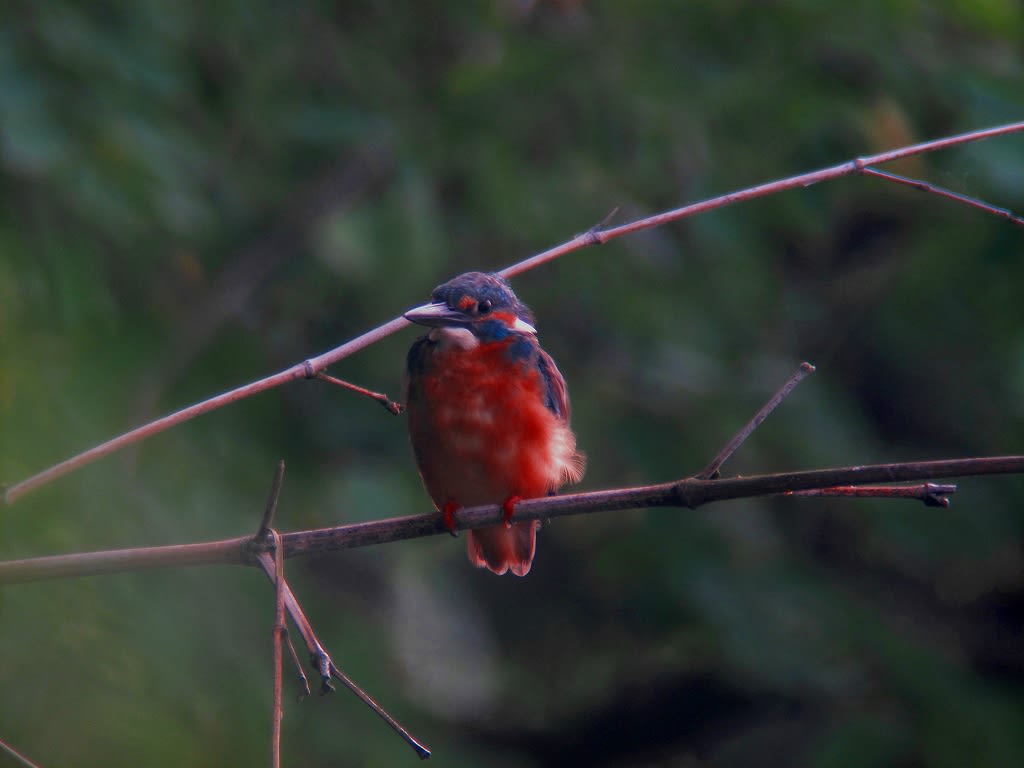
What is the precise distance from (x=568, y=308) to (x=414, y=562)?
4.75ft

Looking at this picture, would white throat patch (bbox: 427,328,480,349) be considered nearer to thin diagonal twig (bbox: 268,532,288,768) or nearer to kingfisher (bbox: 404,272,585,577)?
kingfisher (bbox: 404,272,585,577)

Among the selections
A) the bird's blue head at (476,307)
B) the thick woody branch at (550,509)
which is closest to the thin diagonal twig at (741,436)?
the thick woody branch at (550,509)

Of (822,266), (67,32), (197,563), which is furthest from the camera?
(822,266)

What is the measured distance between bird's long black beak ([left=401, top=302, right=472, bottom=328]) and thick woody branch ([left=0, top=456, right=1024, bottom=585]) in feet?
3.67

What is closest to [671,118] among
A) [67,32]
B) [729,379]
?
[729,379]

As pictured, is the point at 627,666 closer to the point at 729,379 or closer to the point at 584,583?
the point at 584,583

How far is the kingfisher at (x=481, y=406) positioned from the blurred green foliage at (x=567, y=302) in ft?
2.49

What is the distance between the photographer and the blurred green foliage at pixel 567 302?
12.1ft

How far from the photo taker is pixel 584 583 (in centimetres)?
655

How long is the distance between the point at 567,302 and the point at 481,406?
7.26 feet

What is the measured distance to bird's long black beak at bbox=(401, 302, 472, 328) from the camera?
3207 mm

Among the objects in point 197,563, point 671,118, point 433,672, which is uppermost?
point 671,118

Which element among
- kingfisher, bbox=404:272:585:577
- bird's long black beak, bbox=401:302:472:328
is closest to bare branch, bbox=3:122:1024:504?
bird's long black beak, bbox=401:302:472:328

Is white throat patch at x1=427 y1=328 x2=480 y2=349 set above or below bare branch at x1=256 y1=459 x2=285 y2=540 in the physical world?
above
